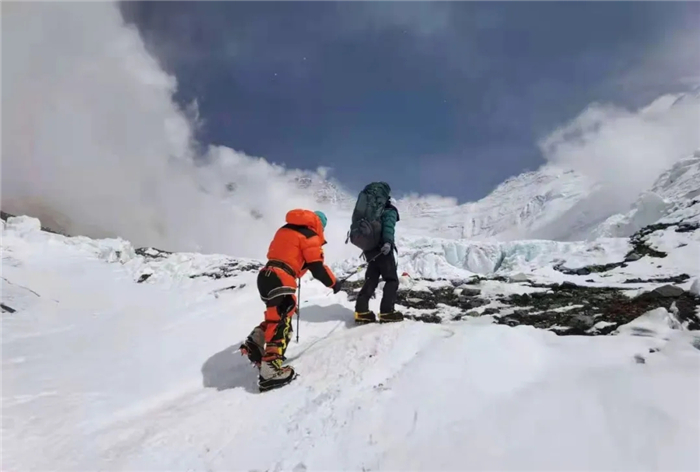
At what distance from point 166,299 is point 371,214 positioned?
7470 mm

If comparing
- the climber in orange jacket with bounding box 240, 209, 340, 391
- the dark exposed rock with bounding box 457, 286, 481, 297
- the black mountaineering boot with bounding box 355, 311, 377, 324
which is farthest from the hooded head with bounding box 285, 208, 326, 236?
the dark exposed rock with bounding box 457, 286, 481, 297

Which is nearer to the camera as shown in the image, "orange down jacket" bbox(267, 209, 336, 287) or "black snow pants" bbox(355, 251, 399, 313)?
"orange down jacket" bbox(267, 209, 336, 287)

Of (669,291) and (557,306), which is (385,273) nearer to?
(557,306)

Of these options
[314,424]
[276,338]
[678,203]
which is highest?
[678,203]

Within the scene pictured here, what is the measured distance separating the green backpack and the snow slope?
1490 mm

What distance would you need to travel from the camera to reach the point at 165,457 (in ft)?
11.7

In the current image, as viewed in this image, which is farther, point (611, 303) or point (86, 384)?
point (611, 303)

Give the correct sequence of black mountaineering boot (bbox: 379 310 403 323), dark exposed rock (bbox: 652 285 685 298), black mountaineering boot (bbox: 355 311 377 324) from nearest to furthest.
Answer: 1. black mountaineering boot (bbox: 379 310 403 323)
2. black mountaineering boot (bbox: 355 311 377 324)
3. dark exposed rock (bbox: 652 285 685 298)

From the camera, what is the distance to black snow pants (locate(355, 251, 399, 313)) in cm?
678

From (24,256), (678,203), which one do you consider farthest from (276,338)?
(678,203)

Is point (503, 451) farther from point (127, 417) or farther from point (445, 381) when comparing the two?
point (127, 417)

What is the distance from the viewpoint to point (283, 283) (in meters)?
5.36

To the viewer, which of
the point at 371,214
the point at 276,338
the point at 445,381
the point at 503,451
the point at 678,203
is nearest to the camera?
the point at 503,451

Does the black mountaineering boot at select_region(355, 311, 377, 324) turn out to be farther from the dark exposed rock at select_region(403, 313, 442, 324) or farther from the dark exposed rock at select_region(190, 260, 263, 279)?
the dark exposed rock at select_region(190, 260, 263, 279)
